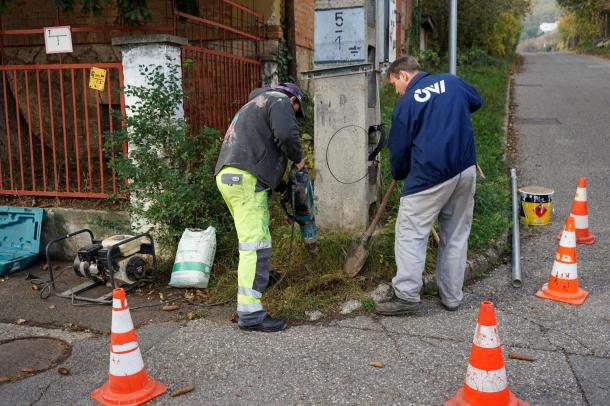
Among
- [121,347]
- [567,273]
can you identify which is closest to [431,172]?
[567,273]

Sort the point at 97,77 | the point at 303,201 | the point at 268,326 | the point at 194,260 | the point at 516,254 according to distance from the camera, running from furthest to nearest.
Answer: the point at 97,77 → the point at 516,254 → the point at 194,260 → the point at 303,201 → the point at 268,326

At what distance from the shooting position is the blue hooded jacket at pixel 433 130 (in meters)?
3.98

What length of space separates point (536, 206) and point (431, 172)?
113 inches

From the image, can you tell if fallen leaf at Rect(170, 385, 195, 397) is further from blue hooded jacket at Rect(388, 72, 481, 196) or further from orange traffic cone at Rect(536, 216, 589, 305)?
orange traffic cone at Rect(536, 216, 589, 305)

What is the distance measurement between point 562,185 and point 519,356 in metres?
4.89

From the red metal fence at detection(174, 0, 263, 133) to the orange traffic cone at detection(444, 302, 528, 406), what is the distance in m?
3.94

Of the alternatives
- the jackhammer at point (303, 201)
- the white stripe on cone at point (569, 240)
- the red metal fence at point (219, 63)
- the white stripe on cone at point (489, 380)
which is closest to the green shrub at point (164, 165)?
the red metal fence at point (219, 63)

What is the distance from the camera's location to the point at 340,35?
517 centimetres

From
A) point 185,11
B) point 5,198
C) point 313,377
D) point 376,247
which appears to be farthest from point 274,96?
point 5,198

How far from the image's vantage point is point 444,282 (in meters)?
4.44

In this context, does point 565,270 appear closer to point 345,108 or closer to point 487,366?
point 487,366

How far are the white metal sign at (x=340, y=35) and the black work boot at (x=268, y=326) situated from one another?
2.41 meters

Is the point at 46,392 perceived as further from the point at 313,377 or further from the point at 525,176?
the point at 525,176

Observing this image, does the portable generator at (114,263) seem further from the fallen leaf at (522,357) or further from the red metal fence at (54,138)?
the fallen leaf at (522,357)
